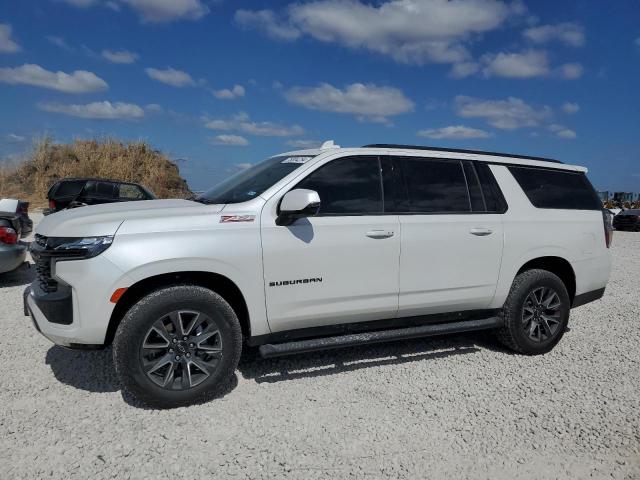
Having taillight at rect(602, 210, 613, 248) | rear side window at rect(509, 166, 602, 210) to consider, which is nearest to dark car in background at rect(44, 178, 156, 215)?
rear side window at rect(509, 166, 602, 210)

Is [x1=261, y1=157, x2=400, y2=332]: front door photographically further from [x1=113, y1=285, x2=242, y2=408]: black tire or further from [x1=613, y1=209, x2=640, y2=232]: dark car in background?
[x1=613, y1=209, x2=640, y2=232]: dark car in background

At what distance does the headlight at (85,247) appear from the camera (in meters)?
3.20

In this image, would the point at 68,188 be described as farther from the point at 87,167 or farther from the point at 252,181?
the point at 87,167

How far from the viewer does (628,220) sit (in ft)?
73.0

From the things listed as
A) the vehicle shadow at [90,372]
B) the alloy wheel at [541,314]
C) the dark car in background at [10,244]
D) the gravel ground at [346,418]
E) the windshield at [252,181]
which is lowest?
the gravel ground at [346,418]

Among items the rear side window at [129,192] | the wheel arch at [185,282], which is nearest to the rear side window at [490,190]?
the wheel arch at [185,282]

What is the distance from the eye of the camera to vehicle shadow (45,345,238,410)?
3765 millimetres

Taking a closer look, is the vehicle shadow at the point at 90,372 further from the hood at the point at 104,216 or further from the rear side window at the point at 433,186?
the rear side window at the point at 433,186

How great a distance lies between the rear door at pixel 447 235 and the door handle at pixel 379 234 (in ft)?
0.48

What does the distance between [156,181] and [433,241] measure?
20.2 metres

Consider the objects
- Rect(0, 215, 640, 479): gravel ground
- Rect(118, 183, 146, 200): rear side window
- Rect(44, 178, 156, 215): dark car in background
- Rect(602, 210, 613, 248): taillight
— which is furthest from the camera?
Rect(118, 183, 146, 200): rear side window

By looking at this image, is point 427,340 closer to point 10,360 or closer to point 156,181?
point 10,360

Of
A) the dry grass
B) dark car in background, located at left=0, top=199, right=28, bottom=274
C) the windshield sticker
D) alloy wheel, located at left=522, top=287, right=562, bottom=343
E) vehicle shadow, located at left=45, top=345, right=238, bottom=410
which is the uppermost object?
the dry grass

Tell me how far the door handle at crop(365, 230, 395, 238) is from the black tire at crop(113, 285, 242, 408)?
1242mm
